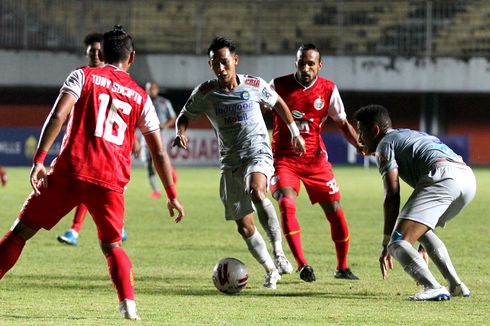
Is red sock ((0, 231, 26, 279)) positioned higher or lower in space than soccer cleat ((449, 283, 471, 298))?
higher

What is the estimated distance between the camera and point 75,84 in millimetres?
7410

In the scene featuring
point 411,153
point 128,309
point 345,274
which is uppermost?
point 411,153

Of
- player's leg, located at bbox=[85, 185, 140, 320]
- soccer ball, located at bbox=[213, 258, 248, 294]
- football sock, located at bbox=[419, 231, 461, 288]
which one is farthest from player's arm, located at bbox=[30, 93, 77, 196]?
football sock, located at bbox=[419, 231, 461, 288]

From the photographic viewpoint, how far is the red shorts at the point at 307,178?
1091 cm

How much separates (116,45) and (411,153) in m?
2.62

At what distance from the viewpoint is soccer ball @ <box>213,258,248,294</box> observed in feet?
30.7

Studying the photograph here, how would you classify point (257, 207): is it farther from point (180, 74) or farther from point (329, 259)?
point (180, 74)

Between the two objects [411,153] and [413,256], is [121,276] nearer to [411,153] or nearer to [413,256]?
[413,256]

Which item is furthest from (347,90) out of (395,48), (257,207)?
(257,207)

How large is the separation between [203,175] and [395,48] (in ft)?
42.2

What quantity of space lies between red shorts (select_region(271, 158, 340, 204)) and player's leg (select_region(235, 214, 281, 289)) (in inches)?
40.3

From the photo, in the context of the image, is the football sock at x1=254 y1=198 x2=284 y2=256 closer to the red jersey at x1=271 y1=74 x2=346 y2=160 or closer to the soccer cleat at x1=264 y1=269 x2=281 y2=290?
the soccer cleat at x1=264 y1=269 x2=281 y2=290

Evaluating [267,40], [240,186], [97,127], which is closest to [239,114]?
[240,186]

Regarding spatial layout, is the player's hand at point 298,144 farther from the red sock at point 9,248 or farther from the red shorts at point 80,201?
the red sock at point 9,248
